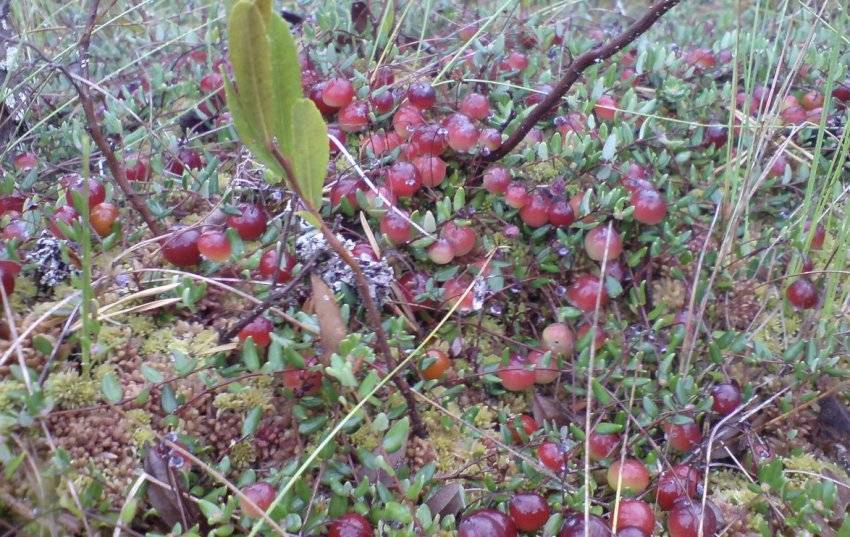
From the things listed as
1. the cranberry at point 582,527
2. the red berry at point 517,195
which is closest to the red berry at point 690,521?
the cranberry at point 582,527

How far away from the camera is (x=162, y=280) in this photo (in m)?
1.91

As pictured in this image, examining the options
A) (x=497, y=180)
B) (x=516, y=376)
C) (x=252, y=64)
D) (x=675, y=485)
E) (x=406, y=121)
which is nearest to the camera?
(x=252, y=64)

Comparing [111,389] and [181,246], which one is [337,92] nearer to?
[181,246]

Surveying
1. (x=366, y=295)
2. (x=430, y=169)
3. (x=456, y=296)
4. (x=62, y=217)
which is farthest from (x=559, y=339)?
(x=62, y=217)

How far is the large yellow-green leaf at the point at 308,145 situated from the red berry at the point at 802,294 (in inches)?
62.0

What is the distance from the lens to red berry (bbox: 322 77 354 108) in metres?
2.46

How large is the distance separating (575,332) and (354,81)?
1201 millimetres

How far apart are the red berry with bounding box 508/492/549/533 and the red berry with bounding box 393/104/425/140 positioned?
126 cm

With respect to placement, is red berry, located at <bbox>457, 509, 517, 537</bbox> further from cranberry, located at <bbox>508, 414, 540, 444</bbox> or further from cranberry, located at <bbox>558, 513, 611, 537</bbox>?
cranberry, located at <bbox>508, 414, 540, 444</bbox>

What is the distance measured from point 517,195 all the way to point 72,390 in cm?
130

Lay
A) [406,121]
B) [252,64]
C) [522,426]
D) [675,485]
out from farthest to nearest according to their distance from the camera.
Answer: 1. [406,121]
2. [522,426]
3. [675,485]
4. [252,64]

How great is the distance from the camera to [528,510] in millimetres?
1562

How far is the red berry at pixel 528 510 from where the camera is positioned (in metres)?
1.56

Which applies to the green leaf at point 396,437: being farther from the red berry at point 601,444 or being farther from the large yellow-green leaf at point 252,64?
the large yellow-green leaf at point 252,64
